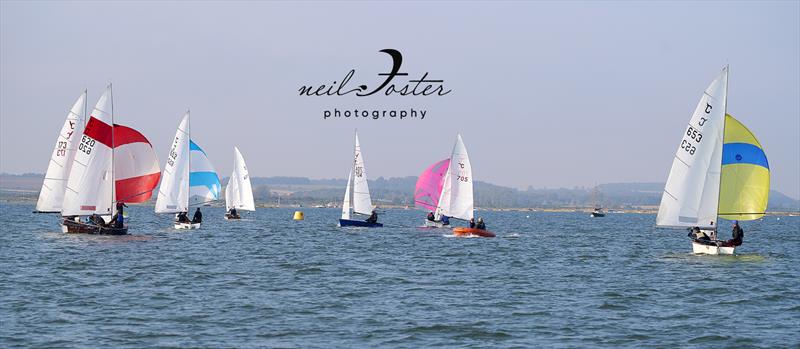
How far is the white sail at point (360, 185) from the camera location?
7444 centimetres

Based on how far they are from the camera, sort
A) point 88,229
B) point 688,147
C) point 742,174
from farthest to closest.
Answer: point 88,229 → point 688,147 → point 742,174

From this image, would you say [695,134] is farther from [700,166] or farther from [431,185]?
[431,185]

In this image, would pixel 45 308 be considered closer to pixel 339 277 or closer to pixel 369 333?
pixel 369 333

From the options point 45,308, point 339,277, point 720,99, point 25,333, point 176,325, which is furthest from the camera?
point 720,99

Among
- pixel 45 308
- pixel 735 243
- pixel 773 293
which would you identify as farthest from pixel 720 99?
pixel 45 308

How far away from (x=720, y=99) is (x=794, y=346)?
23.6 meters

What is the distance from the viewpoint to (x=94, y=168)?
2082 inches

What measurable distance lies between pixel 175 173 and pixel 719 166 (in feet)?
123

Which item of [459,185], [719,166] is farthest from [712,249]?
[459,185]

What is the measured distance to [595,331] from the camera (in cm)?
2453

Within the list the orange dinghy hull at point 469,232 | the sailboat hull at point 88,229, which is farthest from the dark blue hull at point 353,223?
the sailboat hull at point 88,229

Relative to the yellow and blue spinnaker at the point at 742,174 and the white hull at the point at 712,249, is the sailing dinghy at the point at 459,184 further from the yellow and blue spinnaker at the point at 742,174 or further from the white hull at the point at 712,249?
the yellow and blue spinnaker at the point at 742,174

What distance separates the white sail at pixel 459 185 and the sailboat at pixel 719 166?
24523 millimetres

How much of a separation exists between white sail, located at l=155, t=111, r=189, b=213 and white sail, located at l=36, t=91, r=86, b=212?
14.0 meters
